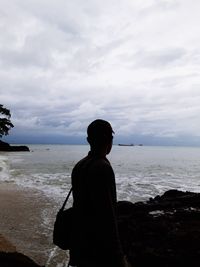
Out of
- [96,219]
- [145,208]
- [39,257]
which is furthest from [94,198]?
[145,208]

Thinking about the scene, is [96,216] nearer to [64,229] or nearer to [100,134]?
[64,229]

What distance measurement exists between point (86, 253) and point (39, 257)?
5.26 meters

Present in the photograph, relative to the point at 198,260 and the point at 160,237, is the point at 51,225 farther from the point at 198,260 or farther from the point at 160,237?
the point at 198,260

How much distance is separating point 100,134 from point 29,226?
8.50 metres

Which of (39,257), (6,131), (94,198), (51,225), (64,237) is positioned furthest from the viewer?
(6,131)

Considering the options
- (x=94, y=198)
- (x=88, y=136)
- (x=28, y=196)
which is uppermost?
(x=88, y=136)

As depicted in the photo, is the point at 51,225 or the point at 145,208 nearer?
the point at 51,225

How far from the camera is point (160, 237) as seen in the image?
8.75 meters

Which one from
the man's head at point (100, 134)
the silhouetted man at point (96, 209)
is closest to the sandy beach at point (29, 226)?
the silhouetted man at point (96, 209)

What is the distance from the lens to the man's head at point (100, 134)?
3.08 meters

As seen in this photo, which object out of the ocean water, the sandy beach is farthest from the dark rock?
the ocean water

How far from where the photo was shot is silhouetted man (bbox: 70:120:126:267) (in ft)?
9.26

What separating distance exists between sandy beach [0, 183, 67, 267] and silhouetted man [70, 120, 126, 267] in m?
4.07

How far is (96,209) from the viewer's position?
2.86 metres
